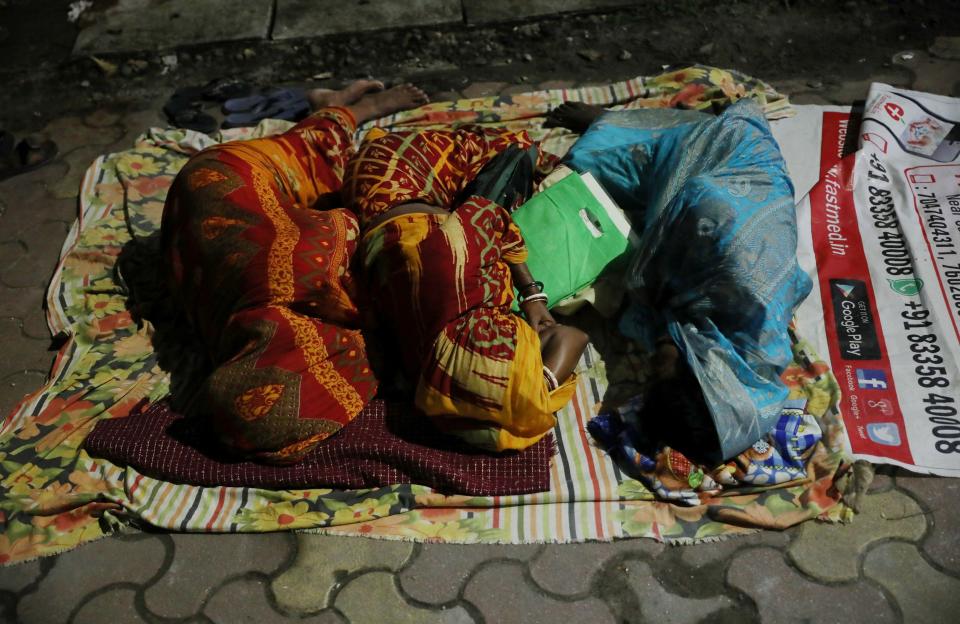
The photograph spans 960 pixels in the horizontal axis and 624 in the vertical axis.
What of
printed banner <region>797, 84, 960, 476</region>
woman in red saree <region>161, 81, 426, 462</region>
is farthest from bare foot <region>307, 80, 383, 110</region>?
printed banner <region>797, 84, 960, 476</region>

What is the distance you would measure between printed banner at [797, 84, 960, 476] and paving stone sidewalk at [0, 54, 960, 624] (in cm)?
18

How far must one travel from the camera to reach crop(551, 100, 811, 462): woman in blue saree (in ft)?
7.27

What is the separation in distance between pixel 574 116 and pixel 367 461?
181cm

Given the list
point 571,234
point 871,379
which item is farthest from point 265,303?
point 871,379

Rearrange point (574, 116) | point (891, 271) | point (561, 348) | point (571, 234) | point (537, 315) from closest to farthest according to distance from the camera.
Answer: point (561, 348), point (537, 315), point (571, 234), point (891, 271), point (574, 116)

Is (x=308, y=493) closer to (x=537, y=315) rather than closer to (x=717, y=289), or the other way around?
(x=537, y=315)

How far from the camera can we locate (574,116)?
11.1ft

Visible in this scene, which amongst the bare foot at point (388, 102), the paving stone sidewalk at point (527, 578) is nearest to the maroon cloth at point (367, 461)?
the paving stone sidewalk at point (527, 578)

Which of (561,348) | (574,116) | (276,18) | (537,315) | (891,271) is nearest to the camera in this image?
(561,348)

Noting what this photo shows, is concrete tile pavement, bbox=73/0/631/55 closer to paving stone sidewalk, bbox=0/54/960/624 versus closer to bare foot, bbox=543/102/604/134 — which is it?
bare foot, bbox=543/102/604/134

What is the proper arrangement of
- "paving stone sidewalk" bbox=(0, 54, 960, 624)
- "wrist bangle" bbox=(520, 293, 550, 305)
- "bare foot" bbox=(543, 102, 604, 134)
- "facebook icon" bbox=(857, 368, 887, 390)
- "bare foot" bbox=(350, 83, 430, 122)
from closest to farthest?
"paving stone sidewalk" bbox=(0, 54, 960, 624) < "facebook icon" bbox=(857, 368, 887, 390) < "wrist bangle" bbox=(520, 293, 550, 305) < "bare foot" bbox=(543, 102, 604, 134) < "bare foot" bbox=(350, 83, 430, 122)

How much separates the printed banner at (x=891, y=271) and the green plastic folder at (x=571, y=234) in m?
0.68

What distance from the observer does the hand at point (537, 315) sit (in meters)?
2.50

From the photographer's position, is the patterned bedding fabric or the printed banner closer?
the patterned bedding fabric
